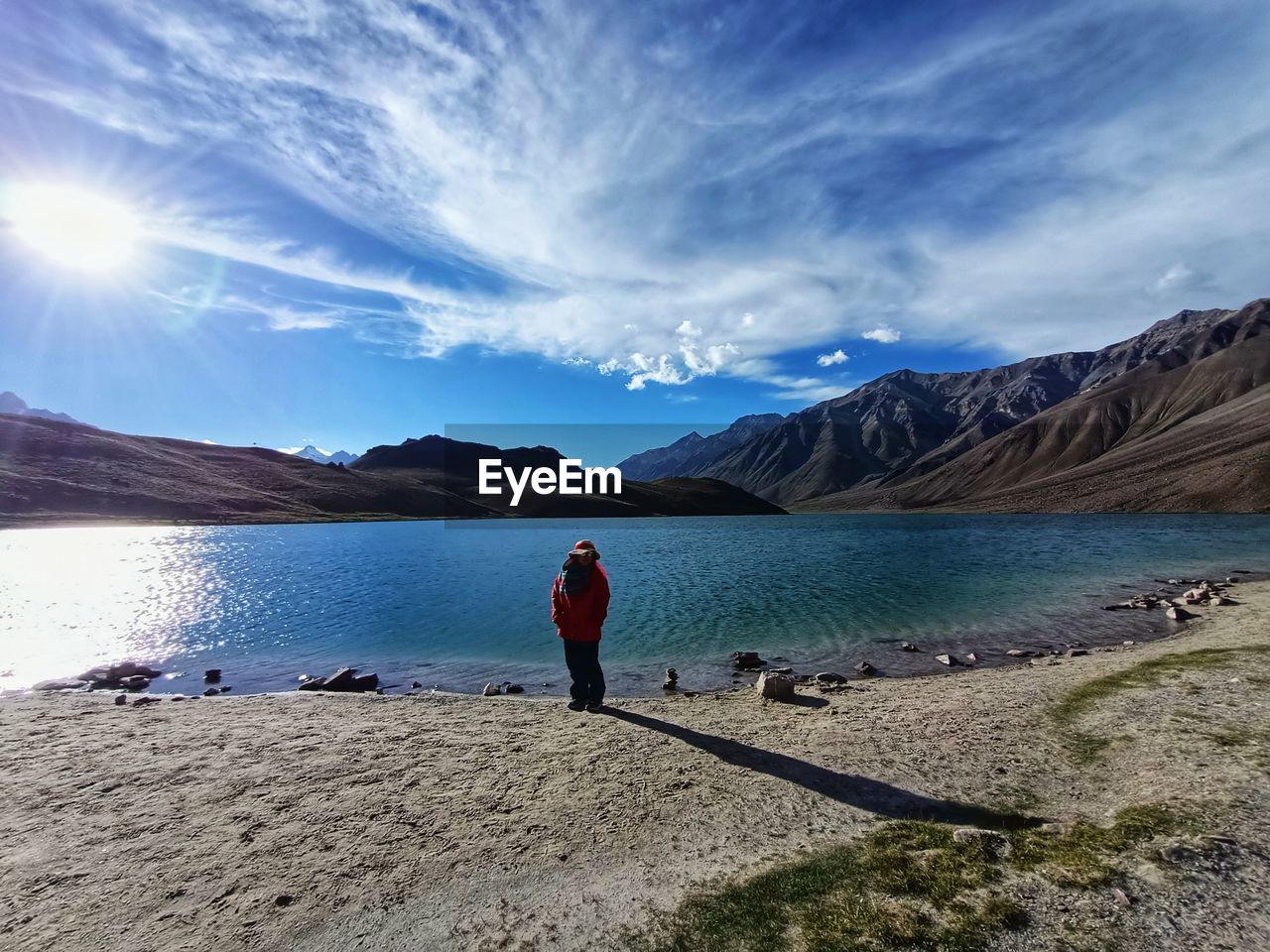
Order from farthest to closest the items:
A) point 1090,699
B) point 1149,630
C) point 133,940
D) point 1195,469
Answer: point 1195,469
point 1149,630
point 1090,699
point 133,940

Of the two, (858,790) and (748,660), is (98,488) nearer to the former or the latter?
(748,660)

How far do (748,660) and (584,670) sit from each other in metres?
9.90

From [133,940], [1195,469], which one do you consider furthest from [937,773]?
[1195,469]

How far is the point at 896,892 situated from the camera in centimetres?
724

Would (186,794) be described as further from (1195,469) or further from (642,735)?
(1195,469)

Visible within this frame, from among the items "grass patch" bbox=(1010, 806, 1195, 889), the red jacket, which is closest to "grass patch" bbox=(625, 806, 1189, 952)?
"grass patch" bbox=(1010, 806, 1195, 889)

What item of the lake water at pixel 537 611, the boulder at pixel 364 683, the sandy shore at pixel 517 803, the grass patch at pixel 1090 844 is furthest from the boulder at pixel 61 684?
the grass patch at pixel 1090 844

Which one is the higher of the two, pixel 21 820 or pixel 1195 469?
pixel 1195 469

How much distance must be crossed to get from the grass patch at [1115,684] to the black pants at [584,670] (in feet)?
36.7

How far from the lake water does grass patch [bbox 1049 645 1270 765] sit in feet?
20.9

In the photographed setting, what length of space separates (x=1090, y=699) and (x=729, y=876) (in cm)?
1353

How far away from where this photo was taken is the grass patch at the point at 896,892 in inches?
257

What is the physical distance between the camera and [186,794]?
10648 millimetres

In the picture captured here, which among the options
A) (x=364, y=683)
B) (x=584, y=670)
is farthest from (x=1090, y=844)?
(x=364, y=683)
